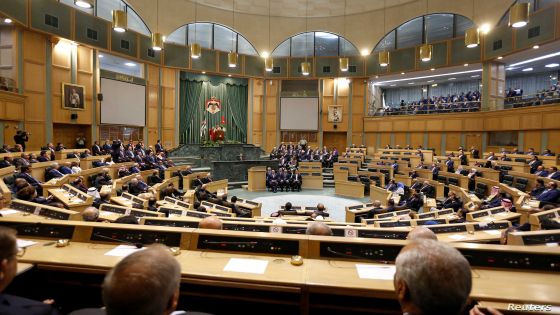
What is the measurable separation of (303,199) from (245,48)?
1156 centimetres

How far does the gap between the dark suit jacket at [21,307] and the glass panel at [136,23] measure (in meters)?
16.9

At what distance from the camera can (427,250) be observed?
1197 millimetres

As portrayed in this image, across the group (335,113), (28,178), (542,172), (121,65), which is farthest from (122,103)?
(542,172)

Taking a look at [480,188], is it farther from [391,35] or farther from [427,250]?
[391,35]

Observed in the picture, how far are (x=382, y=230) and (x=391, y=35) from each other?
58.2ft

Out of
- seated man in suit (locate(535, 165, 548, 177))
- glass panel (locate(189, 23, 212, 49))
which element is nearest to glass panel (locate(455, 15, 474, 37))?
seated man in suit (locate(535, 165, 548, 177))

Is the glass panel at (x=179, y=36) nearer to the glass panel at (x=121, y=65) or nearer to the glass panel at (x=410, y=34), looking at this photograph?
the glass panel at (x=121, y=65)

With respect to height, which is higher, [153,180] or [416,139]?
[416,139]

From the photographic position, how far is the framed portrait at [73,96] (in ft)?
44.8

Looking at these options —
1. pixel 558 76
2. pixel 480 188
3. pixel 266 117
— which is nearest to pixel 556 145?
pixel 480 188

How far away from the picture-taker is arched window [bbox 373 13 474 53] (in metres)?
16.4

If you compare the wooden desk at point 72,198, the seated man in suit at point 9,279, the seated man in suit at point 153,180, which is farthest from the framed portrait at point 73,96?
the seated man in suit at point 9,279

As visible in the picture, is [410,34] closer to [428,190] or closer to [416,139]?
[416,139]

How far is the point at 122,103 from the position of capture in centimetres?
1589
